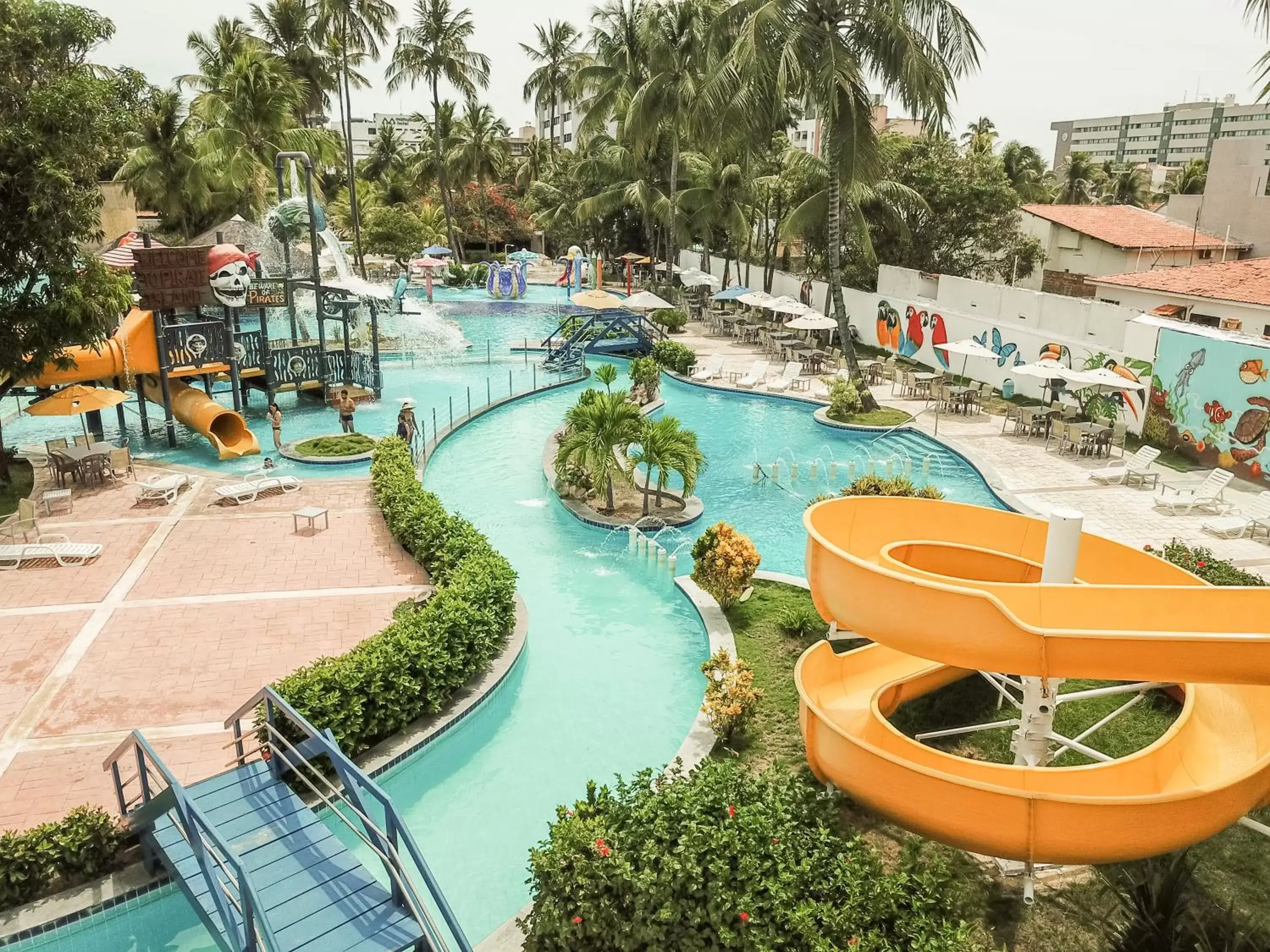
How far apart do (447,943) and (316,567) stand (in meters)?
8.39

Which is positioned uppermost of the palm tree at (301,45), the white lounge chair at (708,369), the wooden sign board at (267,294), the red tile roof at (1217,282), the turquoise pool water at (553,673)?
the palm tree at (301,45)

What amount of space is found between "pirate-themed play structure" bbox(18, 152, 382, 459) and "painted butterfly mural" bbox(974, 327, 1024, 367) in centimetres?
1887

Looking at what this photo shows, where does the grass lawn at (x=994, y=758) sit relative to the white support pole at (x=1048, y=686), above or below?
below

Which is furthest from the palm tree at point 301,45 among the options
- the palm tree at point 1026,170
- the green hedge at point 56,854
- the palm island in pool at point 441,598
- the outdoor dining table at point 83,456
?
the green hedge at point 56,854

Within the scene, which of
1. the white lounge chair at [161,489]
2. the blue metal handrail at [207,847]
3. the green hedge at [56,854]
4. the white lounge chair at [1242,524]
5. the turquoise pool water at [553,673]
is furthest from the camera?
the white lounge chair at [161,489]

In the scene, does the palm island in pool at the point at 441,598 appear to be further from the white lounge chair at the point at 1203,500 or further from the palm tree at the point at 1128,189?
the palm tree at the point at 1128,189

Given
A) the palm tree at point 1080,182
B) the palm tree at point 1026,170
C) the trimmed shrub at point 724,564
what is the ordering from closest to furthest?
the trimmed shrub at point 724,564 → the palm tree at point 1026,170 → the palm tree at point 1080,182

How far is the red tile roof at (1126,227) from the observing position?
123ft

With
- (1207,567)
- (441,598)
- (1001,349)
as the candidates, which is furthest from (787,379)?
(441,598)

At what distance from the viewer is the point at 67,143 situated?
15.7m

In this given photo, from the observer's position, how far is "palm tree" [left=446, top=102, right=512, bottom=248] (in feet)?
199

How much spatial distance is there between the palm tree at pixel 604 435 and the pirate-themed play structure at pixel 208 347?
30.5 ft

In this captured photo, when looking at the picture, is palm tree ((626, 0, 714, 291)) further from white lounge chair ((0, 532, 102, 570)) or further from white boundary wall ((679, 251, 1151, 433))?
white lounge chair ((0, 532, 102, 570))

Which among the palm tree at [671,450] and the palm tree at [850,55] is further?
the palm tree at [850,55]
